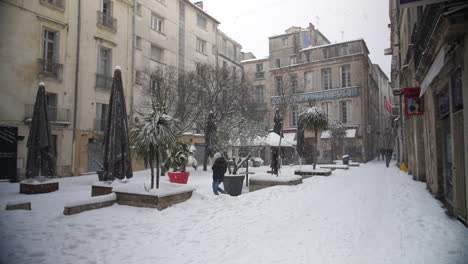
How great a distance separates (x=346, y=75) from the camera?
33125mm

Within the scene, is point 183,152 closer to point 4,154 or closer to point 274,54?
point 4,154

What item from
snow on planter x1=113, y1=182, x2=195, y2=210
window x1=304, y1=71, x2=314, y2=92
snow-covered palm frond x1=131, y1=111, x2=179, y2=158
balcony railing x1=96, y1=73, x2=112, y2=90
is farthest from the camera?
window x1=304, y1=71, x2=314, y2=92

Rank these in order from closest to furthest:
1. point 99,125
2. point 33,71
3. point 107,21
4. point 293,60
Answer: point 33,71 < point 99,125 < point 107,21 < point 293,60

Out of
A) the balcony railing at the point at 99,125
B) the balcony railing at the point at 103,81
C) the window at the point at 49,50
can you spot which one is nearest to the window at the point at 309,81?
the balcony railing at the point at 103,81

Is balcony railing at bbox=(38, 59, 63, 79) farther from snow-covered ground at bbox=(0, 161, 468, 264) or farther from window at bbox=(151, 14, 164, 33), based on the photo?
snow-covered ground at bbox=(0, 161, 468, 264)

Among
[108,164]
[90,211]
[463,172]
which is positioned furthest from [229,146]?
[463,172]

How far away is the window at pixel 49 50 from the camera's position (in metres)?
17.1

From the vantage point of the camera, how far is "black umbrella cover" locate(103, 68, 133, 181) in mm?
8273

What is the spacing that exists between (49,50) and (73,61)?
139 cm

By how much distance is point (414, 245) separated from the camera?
4426 mm

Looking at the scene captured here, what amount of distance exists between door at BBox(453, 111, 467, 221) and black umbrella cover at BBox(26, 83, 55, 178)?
11.7 metres

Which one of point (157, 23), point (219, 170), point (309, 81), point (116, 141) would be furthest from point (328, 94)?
point (116, 141)

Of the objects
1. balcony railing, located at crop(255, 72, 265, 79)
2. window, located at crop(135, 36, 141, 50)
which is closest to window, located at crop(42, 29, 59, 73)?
window, located at crop(135, 36, 141, 50)

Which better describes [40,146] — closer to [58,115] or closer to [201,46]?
[58,115]
